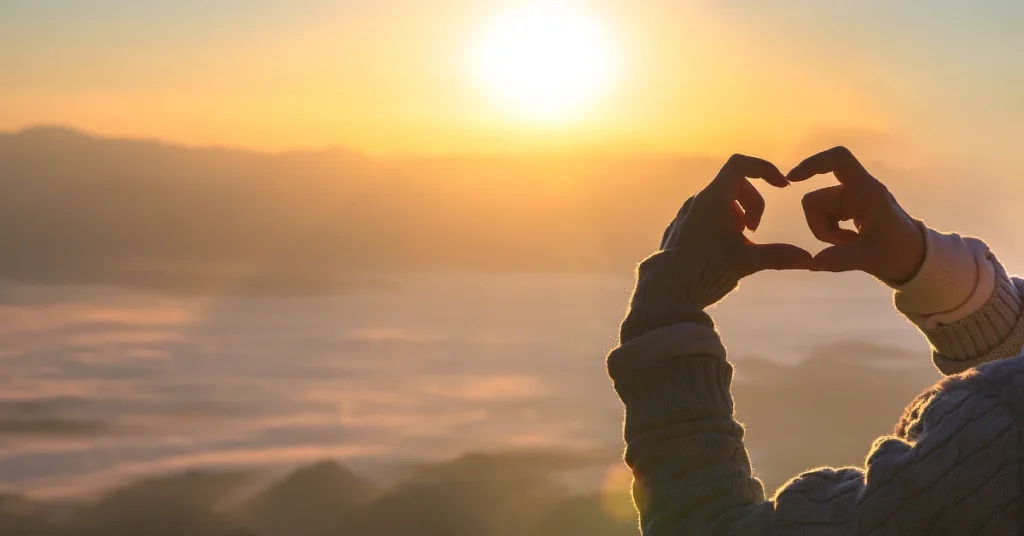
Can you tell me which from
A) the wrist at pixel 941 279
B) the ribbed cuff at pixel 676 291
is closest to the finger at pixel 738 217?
the ribbed cuff at pixel 676 291

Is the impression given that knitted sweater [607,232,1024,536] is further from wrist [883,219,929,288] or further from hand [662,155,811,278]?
wrist [883,219,929,288]

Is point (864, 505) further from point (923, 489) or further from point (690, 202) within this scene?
point (690, 202)

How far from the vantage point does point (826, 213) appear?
2.79 meters

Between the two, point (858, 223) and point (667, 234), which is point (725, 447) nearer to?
point (667, 234)

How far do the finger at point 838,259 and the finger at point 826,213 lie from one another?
10cm

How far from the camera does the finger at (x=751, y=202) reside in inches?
100.0

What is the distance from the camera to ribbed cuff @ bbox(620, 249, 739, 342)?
2.40 meters

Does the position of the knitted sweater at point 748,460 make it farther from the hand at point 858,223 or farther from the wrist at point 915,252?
the wrist at point 915,252

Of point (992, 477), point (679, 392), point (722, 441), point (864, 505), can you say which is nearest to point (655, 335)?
point (679, 392)

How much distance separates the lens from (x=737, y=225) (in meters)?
2.53

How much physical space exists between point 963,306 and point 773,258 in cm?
101

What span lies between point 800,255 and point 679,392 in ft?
1.60

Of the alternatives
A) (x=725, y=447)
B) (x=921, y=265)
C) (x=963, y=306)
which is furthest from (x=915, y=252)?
(x=725, y=447)

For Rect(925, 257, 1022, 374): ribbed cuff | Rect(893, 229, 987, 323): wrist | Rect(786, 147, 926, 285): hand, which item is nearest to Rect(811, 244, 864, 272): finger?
Rect(786, 147, 926, 285): hand
